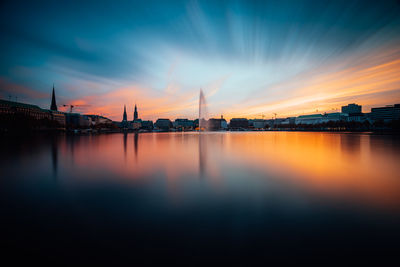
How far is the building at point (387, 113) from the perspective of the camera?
4862 inches

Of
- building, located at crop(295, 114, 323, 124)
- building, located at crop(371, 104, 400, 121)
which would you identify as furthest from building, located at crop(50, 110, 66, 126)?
building, located at crop(371, 104, 400, 121)

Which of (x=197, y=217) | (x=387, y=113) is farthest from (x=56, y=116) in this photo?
(x=387, y=113)

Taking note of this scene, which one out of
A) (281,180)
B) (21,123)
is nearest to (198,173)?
(281,180)

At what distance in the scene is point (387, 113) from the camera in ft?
425

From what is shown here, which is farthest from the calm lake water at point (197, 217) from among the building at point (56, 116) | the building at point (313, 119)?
the building at point (313, 119)

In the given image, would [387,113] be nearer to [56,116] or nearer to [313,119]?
[313,119]

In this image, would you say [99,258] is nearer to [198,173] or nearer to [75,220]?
[75,220]

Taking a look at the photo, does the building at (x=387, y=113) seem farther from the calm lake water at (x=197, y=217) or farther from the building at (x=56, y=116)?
the building at (x=56, y=116)

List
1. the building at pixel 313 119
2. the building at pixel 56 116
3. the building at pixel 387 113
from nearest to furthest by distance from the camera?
the building at pixel 387 113 → the building at pixel 56 116 → the building at pixel 313 119

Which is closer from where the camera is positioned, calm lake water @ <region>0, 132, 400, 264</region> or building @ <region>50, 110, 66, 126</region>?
calm lake water @ <region>0, 132, 400, 264</region>

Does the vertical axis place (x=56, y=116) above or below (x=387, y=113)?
above

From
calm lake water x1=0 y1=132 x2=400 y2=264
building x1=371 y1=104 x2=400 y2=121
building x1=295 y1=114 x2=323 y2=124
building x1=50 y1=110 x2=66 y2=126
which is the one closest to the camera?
calm lake water x1=0 y1=132 x2=400 y2=264

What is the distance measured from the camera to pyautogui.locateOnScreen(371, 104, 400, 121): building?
123494mm

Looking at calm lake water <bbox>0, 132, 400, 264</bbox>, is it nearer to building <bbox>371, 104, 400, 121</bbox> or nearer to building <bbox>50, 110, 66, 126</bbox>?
building <bbox>50, 110, 66, 126</bbox>
